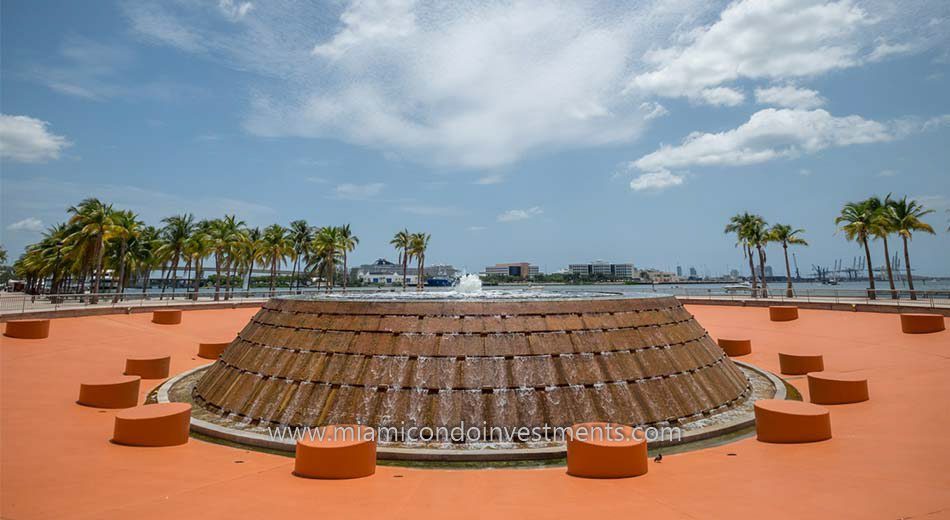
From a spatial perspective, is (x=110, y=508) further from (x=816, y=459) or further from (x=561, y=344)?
(x=816, y=459)

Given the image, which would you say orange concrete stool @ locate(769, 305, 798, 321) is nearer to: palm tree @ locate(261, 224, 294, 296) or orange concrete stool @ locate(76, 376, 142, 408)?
orange concrete stool @ locate(76, 376, 142, 408)

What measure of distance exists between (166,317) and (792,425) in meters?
37.4

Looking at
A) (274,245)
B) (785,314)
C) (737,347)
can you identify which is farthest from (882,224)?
(274,245)

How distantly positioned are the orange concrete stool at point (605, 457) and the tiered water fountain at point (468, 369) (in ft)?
6.55

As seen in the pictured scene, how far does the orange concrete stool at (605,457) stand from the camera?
30.7ft

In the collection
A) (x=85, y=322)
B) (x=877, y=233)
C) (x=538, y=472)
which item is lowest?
(x=538, y=472)

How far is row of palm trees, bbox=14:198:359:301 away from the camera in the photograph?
49.7 metres

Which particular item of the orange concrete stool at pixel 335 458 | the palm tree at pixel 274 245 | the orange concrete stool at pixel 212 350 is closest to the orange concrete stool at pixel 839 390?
the orange concrete stool at pixel 335 458

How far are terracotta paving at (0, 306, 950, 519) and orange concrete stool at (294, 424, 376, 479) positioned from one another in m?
0.25

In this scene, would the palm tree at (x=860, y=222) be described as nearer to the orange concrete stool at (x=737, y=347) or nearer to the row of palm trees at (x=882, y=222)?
the row of palm trees at (x=882, y=222)

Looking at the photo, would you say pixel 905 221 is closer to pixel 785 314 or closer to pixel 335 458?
pixel 785 314

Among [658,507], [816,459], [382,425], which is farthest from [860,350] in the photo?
[382,425]

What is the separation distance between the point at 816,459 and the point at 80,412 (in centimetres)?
2033

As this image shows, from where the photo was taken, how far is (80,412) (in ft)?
48.0
